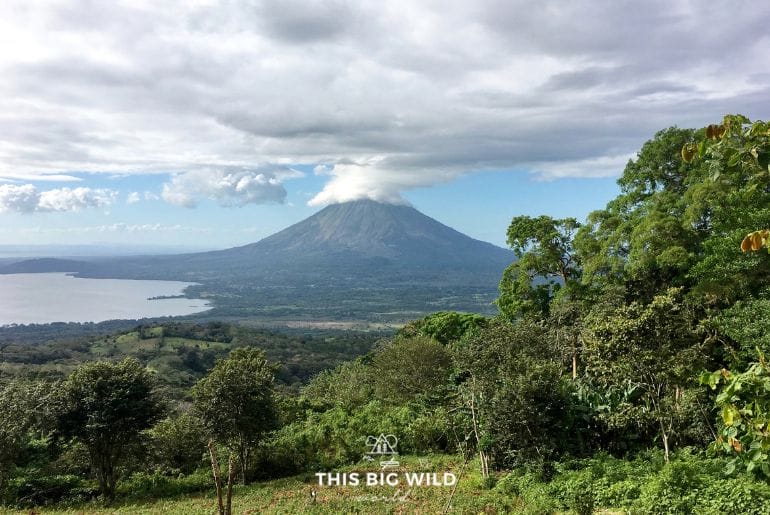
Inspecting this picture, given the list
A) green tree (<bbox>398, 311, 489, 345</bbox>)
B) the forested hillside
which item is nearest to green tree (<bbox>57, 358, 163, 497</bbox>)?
the forested hillside

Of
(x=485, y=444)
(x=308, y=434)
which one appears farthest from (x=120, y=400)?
(x=485, y=444)

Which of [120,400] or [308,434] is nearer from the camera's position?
[120,400]

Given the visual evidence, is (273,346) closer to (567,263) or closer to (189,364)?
(189,364)

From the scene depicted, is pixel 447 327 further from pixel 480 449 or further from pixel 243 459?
pixel 480 449

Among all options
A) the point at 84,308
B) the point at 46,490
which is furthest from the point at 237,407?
the point at 84,308

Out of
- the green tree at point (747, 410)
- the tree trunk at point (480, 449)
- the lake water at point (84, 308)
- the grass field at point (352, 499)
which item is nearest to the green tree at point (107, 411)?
the grass field at point (352, 499)

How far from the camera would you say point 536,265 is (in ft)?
64.8

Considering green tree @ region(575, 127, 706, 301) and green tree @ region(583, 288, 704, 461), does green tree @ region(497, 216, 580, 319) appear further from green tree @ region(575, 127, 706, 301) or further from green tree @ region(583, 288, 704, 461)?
green tree @ region(583, 288, 704, 461)

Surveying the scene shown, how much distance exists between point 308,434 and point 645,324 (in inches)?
398

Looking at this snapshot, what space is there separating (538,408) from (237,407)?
7.48 metres

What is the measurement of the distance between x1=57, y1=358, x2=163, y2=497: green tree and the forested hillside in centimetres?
5

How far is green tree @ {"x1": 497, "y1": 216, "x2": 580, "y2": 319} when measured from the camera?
64.2 ft

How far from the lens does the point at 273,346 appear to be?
247 ft

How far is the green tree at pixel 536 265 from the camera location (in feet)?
64.2
